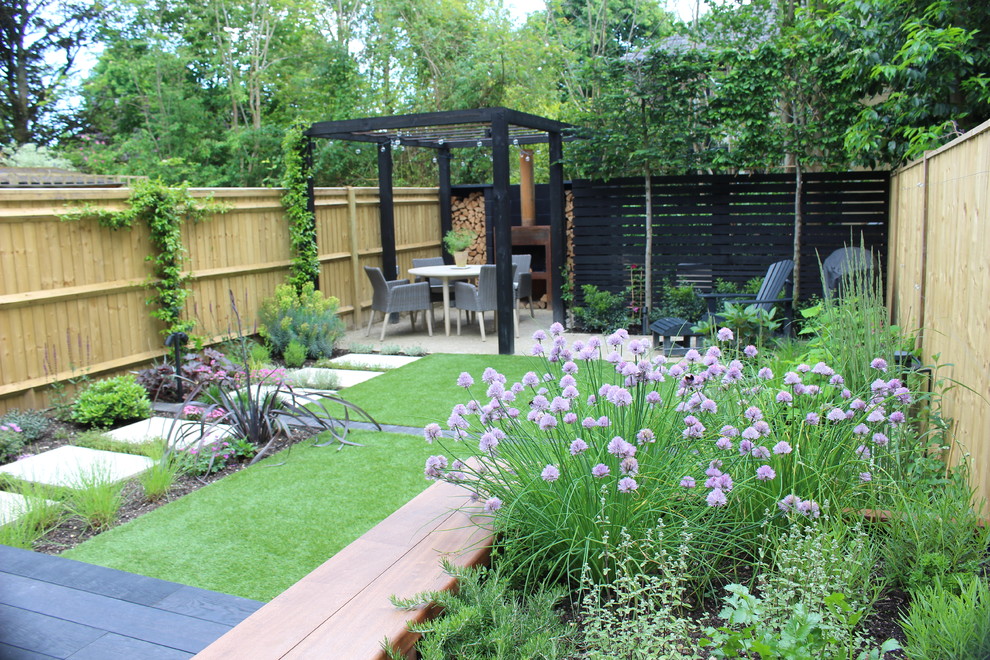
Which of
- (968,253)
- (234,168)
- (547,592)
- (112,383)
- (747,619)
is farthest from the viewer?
(234,168)

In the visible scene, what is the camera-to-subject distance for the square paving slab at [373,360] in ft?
23.1

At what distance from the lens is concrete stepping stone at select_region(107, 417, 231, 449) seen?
4.40 metres

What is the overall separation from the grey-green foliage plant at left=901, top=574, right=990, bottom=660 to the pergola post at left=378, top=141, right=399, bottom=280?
28.3 ft

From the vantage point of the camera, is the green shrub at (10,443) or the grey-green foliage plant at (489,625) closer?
the grey-green foliage plant at (489,625)

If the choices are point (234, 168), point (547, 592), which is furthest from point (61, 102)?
point (547, 592)

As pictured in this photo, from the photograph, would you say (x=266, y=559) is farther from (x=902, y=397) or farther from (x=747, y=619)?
(x=902, y=397)

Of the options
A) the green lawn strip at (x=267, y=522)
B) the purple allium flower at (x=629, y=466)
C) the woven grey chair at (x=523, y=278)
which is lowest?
the green lawn strip at (x=267, y=522)

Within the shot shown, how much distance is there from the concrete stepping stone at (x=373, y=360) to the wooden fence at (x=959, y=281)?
13.9 ft

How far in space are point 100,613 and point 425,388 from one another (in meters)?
3.72

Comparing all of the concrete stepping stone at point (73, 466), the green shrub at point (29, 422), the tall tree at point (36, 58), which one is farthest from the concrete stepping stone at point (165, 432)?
the tall tree at point (36, 58)

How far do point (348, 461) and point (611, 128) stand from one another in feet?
17.9

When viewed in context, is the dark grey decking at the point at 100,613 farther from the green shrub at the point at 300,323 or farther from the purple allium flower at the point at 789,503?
the green shrub at the point at 300,323

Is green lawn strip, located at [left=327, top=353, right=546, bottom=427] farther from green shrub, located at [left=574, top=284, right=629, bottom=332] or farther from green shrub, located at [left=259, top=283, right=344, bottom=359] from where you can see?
green shrub, located at [left=574, top=284, right=629, bottom=332]

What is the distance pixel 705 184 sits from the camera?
855 cm
